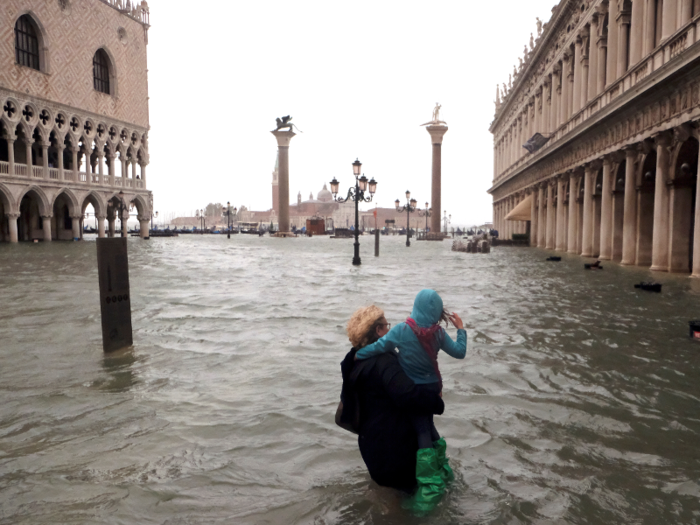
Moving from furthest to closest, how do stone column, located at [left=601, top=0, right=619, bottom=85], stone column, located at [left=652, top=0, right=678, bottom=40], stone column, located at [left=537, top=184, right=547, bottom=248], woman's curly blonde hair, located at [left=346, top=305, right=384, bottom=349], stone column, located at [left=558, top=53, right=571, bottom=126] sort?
1. stone column, located at [left=537, top=184, right=547, bottom=248]
2. stone column, located at [left=558, top=53, right=571, bottom=126]
3. stone column, located at [left=601, top=0, right=619, bottom=85]
4. stone column, located at [left=652, top=0, right=678, bottom=40]
5. woman's curly blonde hair, located at [left=346, top=305, right=384, bottom=349]

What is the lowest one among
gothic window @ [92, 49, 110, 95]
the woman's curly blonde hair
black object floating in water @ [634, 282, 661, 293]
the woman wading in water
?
black object floating in water @ [634, 282, 661, 293]

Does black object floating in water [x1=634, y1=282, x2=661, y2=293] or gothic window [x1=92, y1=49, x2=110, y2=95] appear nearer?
black object floating in water [x1=634, y1=282, x2=661, y2=293]

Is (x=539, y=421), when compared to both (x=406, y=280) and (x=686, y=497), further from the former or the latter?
(x=406, y=280)

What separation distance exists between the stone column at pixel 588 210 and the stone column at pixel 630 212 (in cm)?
443

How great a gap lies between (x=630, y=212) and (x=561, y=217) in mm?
10649

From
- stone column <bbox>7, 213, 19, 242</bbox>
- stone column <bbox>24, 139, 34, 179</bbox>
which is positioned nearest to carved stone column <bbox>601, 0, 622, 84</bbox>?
stone column <bbox>24, 139, 34, 179</bbox>

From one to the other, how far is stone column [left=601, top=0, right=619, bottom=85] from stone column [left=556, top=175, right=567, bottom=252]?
25.2 feet

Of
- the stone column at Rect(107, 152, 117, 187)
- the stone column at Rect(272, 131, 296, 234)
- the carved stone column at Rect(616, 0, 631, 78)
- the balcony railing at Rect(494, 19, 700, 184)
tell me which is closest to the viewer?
the balcony railing at Rect(494, 19, 700, 184)

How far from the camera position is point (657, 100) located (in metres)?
15.8

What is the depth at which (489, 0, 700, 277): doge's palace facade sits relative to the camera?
14891 millimetres

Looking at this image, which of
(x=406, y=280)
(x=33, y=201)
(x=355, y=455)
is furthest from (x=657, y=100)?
(x=33, y=201)

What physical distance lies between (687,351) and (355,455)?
15.1 feet

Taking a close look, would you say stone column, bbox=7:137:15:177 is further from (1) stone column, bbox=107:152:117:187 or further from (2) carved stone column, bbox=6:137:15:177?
(1) stone column, bbox=107:152:117:187

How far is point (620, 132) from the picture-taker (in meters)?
19.2
